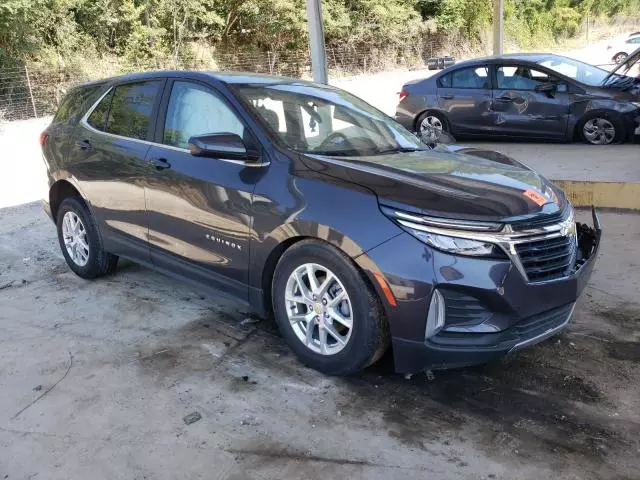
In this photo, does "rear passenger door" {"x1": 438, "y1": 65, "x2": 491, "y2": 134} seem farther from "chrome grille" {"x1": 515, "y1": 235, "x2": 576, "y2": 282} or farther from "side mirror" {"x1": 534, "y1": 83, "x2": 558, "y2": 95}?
"chrome grille" {"x1": 515, "y1": 235, "x2": 576, "y2": 282}

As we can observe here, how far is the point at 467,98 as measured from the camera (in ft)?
34.8

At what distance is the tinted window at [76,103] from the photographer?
5.23 m

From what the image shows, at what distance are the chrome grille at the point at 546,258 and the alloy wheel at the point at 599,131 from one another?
273 inches

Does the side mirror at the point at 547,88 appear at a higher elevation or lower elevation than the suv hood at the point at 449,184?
higher

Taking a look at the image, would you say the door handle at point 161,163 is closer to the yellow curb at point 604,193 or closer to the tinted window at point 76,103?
the tinted window at point 76,103

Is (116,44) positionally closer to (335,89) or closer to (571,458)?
(335,89)

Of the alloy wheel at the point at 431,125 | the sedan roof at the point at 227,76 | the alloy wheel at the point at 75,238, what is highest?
the sedan roof at the point at 227,76

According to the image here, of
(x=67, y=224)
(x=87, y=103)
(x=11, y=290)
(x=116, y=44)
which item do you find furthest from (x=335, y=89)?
(x=116, y=44)

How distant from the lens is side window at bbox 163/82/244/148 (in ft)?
13.2

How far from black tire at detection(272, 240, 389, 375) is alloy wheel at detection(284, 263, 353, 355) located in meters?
0.03

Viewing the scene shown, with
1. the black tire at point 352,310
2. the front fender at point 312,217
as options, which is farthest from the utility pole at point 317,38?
the black tire at point 352,310

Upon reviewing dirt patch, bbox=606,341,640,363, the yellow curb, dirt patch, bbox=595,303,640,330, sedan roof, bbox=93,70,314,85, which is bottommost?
dirt patch, bbox=606,341,640,363

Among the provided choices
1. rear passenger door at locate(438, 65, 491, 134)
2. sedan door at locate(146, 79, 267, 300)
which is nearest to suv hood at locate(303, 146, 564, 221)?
sedan door at locate(146, 79, 267, 300)

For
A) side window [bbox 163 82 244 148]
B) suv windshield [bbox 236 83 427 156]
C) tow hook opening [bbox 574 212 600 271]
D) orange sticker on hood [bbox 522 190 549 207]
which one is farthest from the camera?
side window [bbox 163 82 244 148]
